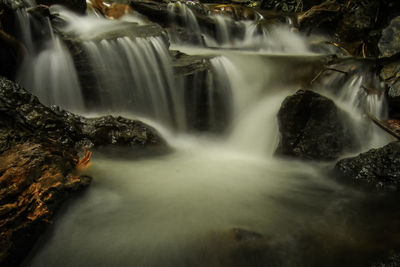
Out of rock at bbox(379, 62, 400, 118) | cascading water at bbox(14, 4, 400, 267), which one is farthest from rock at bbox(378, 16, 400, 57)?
cascading water at bbox(14, 4, 400, 267)

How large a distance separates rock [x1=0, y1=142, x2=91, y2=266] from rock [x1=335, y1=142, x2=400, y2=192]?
374cm

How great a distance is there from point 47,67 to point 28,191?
357cm

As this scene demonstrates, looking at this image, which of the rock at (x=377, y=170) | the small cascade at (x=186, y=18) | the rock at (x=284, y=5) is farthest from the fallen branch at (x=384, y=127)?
the rock at (x=284, y=5)

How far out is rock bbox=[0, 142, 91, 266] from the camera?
205 centimetres

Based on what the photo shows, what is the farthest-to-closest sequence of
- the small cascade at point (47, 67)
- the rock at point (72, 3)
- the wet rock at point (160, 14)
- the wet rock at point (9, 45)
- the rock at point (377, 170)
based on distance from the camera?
the wet rock at point (160, 14)
the rock at point (72, 3)
the small cascade at point (47, 67)
the wet rock at point (9, 45)
the rock at point (377, 170)

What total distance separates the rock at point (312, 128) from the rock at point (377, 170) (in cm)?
57

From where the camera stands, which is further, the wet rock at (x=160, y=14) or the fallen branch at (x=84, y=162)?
the wet rock at (x=160, y=14)

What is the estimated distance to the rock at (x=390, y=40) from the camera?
663cm

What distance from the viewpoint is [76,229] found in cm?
256

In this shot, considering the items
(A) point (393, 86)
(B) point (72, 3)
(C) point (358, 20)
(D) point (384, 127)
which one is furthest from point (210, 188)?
(C) point (358, 20)

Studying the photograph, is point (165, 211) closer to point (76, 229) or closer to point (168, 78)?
point (76, 229)

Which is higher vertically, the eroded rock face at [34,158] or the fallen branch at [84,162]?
the eroded rock face at [34,158]

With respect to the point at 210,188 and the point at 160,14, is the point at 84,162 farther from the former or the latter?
the point at 160,14

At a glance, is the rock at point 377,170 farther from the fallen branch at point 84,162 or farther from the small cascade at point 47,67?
the small cascade at point 47,67
